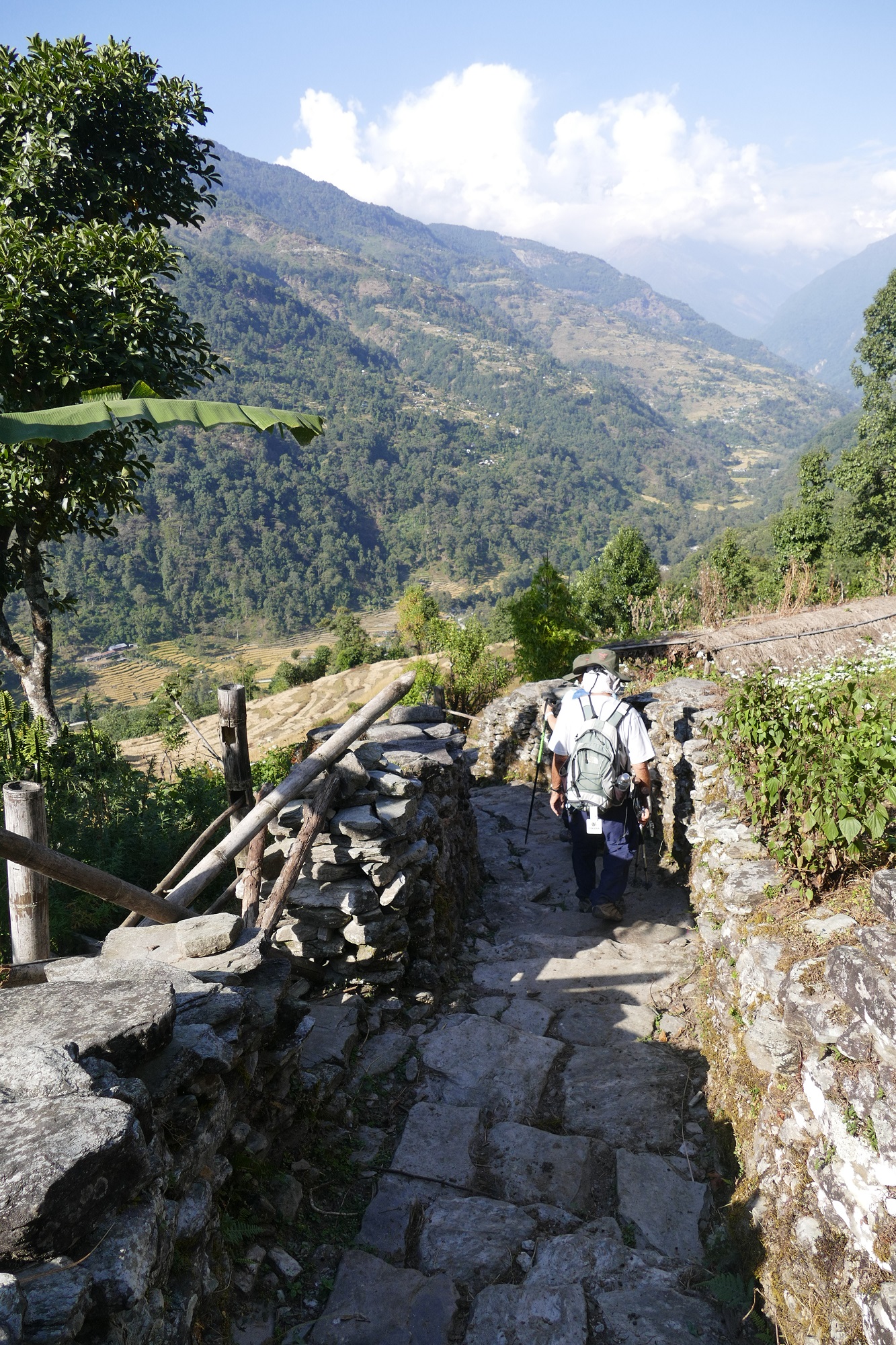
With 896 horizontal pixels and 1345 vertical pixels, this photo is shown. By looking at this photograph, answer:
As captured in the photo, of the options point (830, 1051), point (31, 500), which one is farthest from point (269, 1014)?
point (31, 500)

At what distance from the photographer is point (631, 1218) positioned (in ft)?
9.78

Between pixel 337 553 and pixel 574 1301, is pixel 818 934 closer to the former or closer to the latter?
pixel 574 1301

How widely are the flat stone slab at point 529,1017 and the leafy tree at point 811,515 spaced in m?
29.7

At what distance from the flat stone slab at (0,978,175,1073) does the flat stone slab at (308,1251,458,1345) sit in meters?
1.06

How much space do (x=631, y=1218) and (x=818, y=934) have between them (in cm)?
135

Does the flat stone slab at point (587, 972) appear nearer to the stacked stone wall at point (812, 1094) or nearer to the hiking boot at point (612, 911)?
the hiking boot at point (612, 911)

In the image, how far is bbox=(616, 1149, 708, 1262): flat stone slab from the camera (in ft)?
9.47

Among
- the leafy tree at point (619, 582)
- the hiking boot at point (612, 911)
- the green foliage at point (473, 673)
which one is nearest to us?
the hiking boot at point (612, 911)

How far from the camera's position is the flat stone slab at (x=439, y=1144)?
10.6 ft

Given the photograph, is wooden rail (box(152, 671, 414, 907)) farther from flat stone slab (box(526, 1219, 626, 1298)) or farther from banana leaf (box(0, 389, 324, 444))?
flat stone slab (box(526, 1219, 626, 1298))

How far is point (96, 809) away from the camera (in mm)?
6000

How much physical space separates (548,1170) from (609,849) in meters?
2.55

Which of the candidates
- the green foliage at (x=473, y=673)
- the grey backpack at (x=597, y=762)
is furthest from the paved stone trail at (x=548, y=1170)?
the green foliage at (x=473, y=673)

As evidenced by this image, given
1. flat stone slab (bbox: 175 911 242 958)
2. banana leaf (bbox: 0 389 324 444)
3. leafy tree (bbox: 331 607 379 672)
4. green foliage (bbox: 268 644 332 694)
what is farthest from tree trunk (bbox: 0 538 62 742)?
green foliage (bbox: 268 644 332 694)
